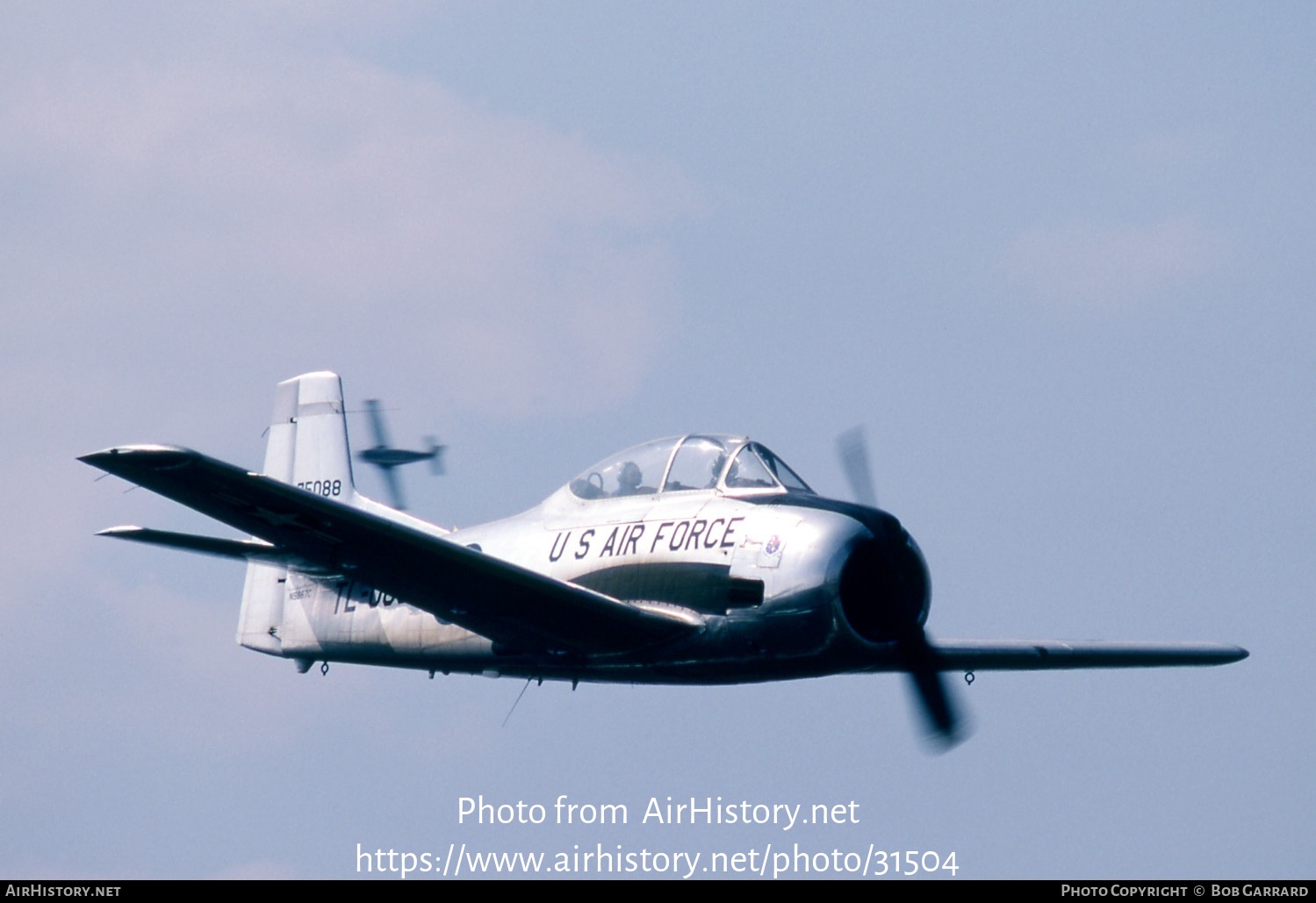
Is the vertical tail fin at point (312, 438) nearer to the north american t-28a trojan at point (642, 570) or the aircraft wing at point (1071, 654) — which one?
the north american t-28a trojan at point (642, 570)

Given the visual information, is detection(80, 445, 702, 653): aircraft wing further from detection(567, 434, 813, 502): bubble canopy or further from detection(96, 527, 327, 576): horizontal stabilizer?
detection(567, 434, 813, 502): bubble canopy

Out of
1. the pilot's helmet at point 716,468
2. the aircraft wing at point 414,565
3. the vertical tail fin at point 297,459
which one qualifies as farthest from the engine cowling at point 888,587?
the vertical tail fin at point 297,459

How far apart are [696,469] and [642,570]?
119cm

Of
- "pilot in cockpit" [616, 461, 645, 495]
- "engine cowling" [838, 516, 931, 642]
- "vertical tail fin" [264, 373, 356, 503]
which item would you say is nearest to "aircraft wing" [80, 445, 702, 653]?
"pilot in cockpit" [616, 461, 645, 495]

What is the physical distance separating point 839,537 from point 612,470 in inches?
129

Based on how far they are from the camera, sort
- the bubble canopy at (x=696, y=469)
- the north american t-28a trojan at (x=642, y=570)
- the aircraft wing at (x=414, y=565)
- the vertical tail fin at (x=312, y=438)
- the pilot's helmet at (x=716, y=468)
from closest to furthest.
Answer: the aircraft wing at (x=414, y=565) < the north american t-28a trojan at (x=642, y=570) < the bubble canopy at (x=696, y=469) < the pilot's helmet at (x=716, y=468) < the vertical tail fin at (x=312, y=438)

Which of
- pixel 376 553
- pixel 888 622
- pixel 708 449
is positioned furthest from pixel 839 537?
pixel 376 553

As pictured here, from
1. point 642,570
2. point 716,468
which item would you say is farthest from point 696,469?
point 642,570

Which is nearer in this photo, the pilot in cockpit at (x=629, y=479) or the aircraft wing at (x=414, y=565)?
the aircraft wing at (x=414, y=565)

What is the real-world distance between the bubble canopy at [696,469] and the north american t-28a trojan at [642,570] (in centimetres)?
2

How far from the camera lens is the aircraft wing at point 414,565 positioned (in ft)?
51.0
